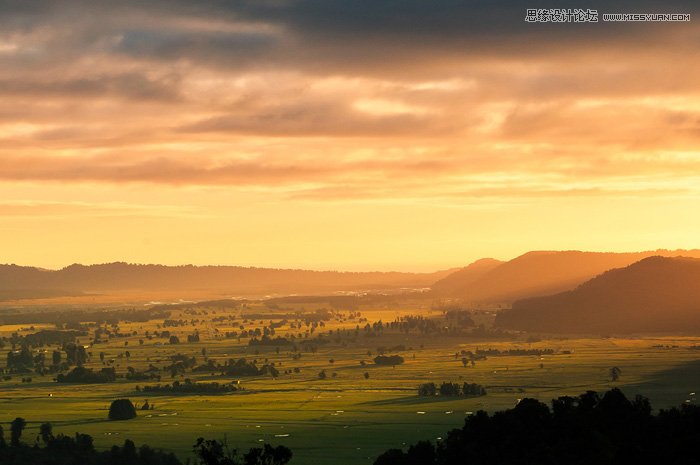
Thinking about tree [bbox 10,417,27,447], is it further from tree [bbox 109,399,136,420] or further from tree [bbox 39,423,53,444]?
tree [bbox 109,399,136,420]

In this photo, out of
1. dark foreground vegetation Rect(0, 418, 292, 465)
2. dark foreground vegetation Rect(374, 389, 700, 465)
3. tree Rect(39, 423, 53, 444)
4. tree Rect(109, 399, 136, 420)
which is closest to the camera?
dark foreground vegetation Rect(374, 389, 700, 465)

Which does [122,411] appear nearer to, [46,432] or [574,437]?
[46,432]

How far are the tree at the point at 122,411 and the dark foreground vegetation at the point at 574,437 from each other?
85043 mm

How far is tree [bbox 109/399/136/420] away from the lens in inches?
7028

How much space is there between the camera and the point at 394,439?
149250mm

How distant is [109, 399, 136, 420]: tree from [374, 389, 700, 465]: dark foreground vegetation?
85.0 m

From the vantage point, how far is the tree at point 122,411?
7028 inches

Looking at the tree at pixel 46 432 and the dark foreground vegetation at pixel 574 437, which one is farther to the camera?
the tree at pixel 46 432

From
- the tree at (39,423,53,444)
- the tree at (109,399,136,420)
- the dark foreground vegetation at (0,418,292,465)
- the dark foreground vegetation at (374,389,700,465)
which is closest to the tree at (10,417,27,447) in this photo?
the tree at (39,423,53,444)

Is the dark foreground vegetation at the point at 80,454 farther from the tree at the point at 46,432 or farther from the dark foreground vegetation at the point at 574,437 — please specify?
the dark foreground vegetation at the point at 574,437

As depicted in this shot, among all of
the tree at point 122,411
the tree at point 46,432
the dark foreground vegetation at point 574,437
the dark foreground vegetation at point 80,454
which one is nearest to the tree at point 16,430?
the tree at point 46,432

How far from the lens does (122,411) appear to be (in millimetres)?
179625

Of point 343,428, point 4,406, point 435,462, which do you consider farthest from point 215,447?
point 4,406

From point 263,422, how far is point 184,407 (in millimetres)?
30655
